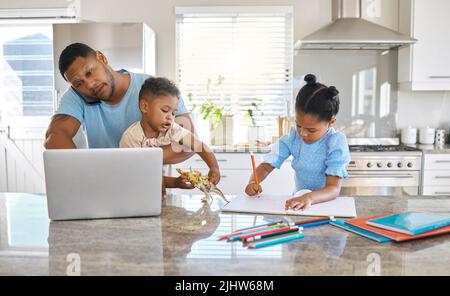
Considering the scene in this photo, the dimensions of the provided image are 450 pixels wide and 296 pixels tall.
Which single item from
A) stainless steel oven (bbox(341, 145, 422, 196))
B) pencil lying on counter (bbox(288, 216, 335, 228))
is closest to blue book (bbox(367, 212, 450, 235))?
pencil lying on counter (bbox(288, 216, 335, 228))

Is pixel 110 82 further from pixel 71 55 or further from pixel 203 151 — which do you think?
pixel 203 151

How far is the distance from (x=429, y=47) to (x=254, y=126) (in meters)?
1.52

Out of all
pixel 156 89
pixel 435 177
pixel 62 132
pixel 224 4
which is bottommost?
pixel 435 177

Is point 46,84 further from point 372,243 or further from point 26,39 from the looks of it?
point 372,243

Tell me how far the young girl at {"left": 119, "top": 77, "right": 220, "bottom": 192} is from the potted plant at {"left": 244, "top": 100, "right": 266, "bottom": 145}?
7.44ft

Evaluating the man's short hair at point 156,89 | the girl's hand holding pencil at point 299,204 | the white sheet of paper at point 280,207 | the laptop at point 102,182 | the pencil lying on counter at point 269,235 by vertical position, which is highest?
the man's short hair at point 156,89

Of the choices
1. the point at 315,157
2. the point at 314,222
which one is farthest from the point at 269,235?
the point at 315,157

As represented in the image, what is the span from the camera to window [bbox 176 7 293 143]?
3.95m

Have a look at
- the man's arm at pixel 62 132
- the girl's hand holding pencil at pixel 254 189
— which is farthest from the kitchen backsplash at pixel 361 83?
the man's arm at pixel 62 132

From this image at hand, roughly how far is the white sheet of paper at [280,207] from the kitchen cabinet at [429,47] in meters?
2.46

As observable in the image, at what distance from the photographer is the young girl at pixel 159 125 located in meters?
1.53

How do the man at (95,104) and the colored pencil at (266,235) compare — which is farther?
the man at (95,104)

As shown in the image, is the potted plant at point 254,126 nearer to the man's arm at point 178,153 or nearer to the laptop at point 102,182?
the man's arm at point 178,153

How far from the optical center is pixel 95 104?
1637 millimetres
